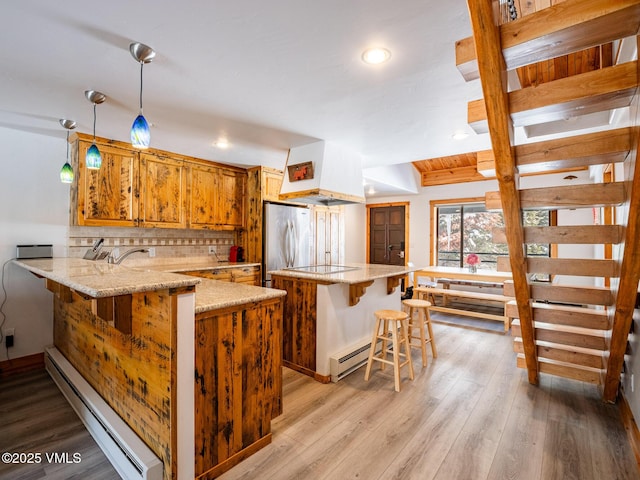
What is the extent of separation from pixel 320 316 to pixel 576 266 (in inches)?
77.2

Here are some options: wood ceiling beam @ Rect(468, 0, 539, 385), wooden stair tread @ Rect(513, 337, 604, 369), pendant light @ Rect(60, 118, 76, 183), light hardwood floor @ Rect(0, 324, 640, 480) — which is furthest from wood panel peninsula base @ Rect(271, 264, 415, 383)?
pendant light @ Rect(60, 118, 76, 183)

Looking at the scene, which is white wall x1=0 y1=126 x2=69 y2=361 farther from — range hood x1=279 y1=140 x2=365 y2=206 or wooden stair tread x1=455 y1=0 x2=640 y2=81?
wooden stair tread x1=455 y1=0 x2=640 y2=81

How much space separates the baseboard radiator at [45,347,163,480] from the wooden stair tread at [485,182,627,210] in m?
2.53

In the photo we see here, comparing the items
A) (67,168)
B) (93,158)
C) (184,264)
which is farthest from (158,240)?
(93,158)

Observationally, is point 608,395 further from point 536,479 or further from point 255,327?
point 255,327

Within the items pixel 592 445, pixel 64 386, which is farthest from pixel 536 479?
pixel 64 386

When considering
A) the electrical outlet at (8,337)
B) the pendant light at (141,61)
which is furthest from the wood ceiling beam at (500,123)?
the electrical outlet at (8,337)

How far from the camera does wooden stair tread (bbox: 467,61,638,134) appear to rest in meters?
1.36

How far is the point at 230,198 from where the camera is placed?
14.7ft

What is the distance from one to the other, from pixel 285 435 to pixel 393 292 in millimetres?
2280

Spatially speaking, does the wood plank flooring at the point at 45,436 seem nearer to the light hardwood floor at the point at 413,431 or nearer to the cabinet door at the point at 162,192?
the light hardwood floor at the point at 413,431

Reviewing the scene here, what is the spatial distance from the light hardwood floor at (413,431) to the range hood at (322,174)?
6.34 ft

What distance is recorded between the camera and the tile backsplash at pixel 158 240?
3430mm

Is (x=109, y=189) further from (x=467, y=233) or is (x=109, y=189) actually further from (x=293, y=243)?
(x=467, y=233)
